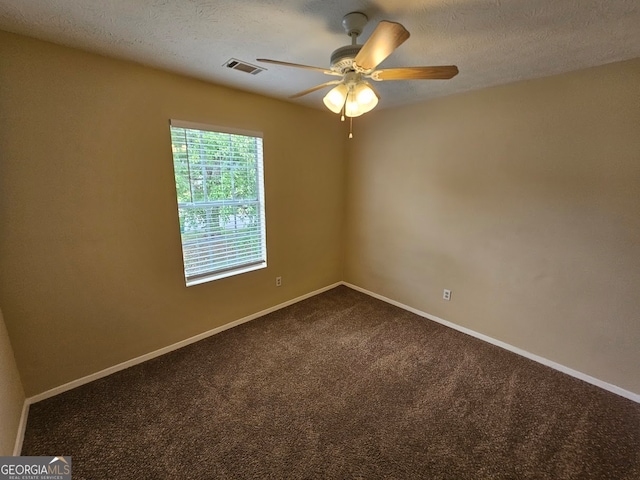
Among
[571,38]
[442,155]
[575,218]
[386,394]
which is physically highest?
[571,38]

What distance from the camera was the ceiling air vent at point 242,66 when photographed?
6.40ft

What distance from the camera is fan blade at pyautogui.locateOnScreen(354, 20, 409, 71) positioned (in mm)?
1049

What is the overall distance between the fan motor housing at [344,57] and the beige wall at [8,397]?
8.14ft

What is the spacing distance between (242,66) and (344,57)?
998 mm

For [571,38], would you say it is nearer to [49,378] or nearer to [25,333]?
[25,333]

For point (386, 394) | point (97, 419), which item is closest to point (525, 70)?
point (386, 394)

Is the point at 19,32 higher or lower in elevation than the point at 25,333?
higher

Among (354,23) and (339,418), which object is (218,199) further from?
(339,418)

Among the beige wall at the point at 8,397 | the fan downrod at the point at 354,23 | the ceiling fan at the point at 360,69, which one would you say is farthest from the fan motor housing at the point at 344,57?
the beige wall at the point at 8,397

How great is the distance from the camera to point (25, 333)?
6.03 ft

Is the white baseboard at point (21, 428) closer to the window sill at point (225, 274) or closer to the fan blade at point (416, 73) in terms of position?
the window sill at point (225, 274)

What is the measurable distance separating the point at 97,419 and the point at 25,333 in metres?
0.75

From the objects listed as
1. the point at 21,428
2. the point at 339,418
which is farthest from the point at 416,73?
the point at 21,428

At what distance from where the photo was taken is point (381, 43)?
1.15 meters
